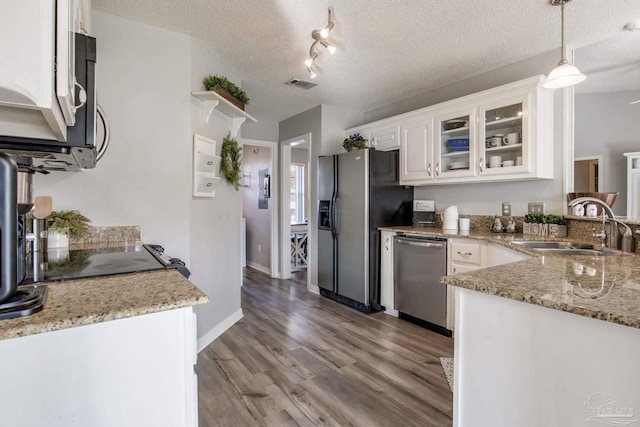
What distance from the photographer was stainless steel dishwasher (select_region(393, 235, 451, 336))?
9.28ft

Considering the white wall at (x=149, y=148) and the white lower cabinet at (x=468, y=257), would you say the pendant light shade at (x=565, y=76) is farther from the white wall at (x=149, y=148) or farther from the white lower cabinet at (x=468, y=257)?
the white wall at (x=149, y=148)

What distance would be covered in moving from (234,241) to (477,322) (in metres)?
2.46

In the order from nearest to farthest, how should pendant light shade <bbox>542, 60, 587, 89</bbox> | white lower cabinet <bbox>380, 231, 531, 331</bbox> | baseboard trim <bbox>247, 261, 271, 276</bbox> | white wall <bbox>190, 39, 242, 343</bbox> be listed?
pendant light shade <bbox>542, 60, 587, 89</bbox>
white lower cabinet <bbox>380, 231, 531, 331</bbox>
white wall <bbox>190, 39, 242, 343</bbox>
baseboard trim <bbox>247, 261, 271, 276</bbox>

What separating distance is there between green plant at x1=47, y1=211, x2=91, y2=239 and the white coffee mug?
3.25 m

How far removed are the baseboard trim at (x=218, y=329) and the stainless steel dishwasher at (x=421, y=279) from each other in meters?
1.60

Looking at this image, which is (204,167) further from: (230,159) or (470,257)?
(470,257)

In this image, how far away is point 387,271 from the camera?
334 centimetres

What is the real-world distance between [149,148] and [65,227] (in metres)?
0.75

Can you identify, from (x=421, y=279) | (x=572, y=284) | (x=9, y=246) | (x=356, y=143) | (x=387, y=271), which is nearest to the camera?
(x=9, y=246)

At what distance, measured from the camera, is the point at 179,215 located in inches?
93.8

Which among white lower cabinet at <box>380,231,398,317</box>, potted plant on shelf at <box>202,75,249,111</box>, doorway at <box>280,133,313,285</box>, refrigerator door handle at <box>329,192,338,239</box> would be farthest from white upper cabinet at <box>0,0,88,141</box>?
doorway at <box>280,133,313,285</box>

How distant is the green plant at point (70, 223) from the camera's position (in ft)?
5.94

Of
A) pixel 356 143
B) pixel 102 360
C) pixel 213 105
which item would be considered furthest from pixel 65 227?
pixel 356 143

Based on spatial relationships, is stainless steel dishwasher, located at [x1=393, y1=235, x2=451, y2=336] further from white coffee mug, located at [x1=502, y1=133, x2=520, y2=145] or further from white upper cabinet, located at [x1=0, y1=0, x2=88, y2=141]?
white upper cabinet, located at [x1=0, y1=0, x2=88, y2=141]
